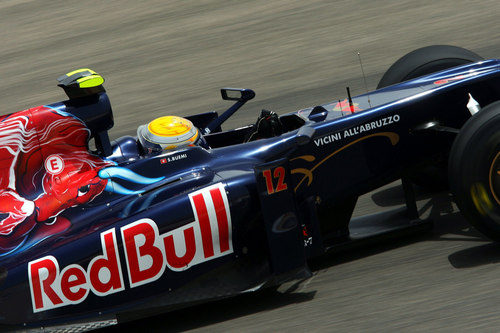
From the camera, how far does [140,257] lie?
4.46 metres

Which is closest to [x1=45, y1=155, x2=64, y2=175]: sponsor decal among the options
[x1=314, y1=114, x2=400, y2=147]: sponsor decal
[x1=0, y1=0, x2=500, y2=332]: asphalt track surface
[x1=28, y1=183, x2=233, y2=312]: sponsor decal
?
[x1=28, y1=183, x2=233, y2=312]: sponsor decal

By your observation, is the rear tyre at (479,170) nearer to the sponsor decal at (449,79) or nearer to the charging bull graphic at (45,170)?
the sponsor decal at (449,79)

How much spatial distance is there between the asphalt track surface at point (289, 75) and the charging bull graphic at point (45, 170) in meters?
0.91

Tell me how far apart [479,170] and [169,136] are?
6.51 ft

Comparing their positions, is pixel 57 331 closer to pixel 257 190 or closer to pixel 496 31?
pixel 257 190

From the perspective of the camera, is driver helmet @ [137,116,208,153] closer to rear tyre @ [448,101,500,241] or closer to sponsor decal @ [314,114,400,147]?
sponsor decal @ [314,114,400,147]

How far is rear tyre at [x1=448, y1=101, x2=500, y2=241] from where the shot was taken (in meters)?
4.56

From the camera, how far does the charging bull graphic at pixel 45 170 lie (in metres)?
4.79

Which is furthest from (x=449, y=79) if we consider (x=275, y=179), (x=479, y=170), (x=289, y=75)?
(x=289, y=75)

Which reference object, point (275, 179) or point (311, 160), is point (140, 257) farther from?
point (311, 160)

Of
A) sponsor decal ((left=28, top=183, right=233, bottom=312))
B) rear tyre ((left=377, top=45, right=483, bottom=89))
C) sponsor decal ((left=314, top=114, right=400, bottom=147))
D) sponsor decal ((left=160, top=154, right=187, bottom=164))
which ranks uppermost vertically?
rear tyre ((left=377, top=45, right=483, bottom=89))

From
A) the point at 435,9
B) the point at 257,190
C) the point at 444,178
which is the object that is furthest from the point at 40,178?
the point at 435,9

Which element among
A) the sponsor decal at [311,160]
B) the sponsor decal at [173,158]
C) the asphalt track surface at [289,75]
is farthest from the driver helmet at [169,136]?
the asphalt track surface at [289,75]

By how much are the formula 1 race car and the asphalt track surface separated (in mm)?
245
